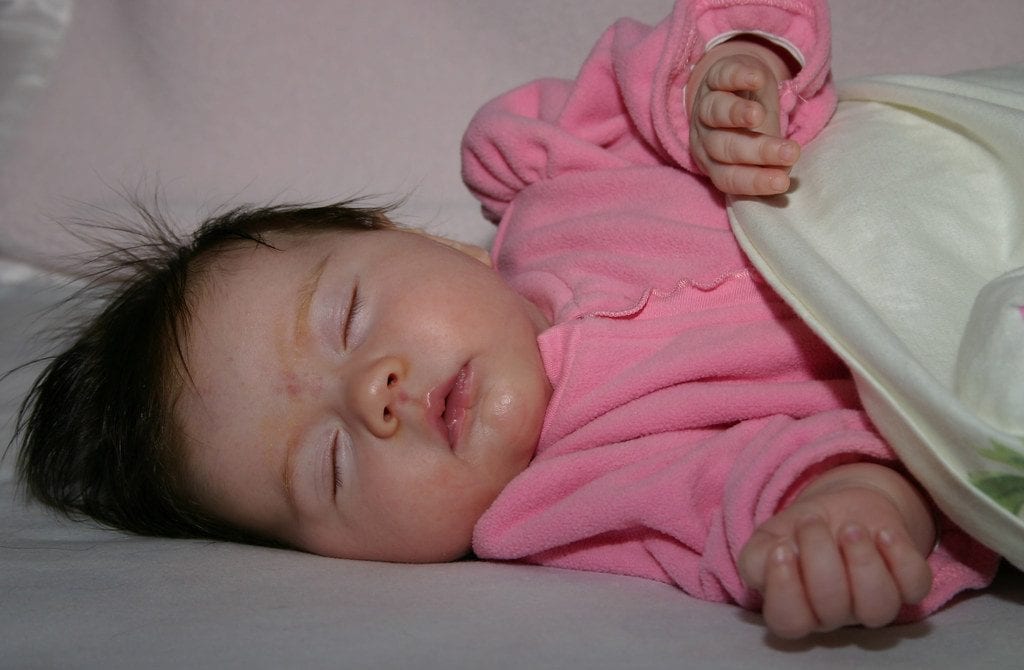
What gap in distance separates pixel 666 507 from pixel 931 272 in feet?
1.07

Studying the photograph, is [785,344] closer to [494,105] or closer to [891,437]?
[891,437]

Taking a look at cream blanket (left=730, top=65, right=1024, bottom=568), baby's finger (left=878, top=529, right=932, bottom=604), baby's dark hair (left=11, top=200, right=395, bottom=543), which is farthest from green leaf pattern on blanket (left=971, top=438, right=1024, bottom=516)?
baby's dark hair (left=11, top=200, right=395, bottom=543)

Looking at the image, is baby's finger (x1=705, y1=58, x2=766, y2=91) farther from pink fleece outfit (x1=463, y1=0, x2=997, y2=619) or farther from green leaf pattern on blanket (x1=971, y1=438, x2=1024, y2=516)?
green leaf pattern on blanket (x1=971, y1=438, x2=1024, y2=516)

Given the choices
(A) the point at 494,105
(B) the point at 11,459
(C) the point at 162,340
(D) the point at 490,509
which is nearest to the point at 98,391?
(C) the point at 162,340

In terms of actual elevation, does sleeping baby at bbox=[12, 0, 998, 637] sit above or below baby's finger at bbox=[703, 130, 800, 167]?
below

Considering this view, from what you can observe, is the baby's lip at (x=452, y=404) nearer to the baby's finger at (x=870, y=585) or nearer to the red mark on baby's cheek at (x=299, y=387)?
the red mark on baby's cheek at (x=299, y=387)

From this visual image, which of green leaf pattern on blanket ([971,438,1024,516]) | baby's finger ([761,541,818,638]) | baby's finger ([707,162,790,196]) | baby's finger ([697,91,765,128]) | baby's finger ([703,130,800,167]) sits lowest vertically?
baby's finger ([761,541,818,638])

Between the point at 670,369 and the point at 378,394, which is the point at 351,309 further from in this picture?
the point at 670,369

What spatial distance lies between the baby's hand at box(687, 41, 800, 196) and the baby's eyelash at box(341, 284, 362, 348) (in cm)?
40

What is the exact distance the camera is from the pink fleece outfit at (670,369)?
0.97 meters

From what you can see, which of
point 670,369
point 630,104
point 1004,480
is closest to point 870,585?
point 1004,480

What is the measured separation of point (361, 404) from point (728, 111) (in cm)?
47

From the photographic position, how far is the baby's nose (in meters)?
1.01

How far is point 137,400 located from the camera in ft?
3.75
